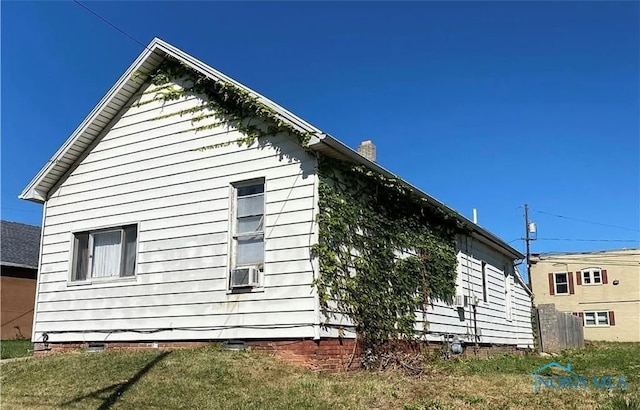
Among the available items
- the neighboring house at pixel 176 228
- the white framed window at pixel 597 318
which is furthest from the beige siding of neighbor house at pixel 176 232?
the white framed window at pixel 597 318

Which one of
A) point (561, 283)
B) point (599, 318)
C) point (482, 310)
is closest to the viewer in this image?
point (482, 310)

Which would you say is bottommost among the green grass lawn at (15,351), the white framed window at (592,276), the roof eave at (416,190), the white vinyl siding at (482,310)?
the green grass lawn at (15,351)

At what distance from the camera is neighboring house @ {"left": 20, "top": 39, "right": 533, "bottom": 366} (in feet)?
32.8

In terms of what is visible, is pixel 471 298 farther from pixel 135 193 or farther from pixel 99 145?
pixel 99 145

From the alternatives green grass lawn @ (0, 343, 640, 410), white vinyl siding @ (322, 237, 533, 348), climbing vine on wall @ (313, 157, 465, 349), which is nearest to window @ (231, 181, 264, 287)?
climbing vine on wall @ (313, 157, 465, 349)

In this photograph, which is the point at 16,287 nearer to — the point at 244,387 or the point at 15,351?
the point at 15,351

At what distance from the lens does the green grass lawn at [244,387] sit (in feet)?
24.0

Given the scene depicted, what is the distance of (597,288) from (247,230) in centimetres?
3408

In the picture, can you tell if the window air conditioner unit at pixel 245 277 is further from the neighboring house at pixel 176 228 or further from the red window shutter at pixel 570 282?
the red window shutter at pixel 570 282

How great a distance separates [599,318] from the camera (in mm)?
38281

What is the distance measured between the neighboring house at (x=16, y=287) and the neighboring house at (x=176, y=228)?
636 inches

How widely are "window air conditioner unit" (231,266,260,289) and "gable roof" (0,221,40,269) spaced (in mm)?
20963

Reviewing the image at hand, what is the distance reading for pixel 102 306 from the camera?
1208cm

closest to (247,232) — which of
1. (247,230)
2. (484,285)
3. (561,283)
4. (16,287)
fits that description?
(247,230)
